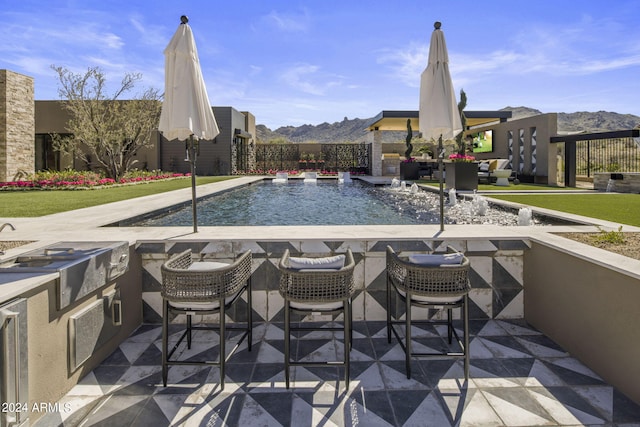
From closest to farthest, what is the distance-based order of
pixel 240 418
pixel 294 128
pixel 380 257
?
pixel 240 418 → pixel 380 257 → pixel 294 128

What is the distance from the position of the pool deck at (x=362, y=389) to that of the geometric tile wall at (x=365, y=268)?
8.4 inches

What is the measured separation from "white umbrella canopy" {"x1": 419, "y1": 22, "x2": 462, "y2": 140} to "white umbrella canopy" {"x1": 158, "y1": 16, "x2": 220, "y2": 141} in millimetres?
2147

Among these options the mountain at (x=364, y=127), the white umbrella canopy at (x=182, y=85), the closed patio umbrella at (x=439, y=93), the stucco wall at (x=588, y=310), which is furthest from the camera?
the mountain at (x=364, y=127)

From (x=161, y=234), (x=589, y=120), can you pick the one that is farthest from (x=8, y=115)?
(x=589, y=120)

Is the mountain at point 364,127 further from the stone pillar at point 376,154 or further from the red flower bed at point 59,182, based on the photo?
the red flower bed at point 59,182

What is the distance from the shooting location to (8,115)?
1416 centimetres

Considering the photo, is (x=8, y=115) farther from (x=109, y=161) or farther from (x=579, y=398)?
(x=579, y=398)

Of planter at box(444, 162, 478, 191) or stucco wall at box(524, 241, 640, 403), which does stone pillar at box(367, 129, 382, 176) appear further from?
stucco wall at box(524, 241, 640, 403)

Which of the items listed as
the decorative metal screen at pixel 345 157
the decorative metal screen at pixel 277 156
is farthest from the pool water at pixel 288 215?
the decorative metal screen at pixel 277 156

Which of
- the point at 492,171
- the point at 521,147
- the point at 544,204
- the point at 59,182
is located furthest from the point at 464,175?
the point at 59,182

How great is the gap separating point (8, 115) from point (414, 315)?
17.2 metres

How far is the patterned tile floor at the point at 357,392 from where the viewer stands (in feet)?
6.25

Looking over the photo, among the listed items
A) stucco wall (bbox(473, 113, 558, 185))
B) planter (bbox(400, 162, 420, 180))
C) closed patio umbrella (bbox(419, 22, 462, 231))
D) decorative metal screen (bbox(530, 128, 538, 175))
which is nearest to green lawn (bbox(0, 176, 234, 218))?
closed patio umbrella (bbox(419, 22, 462, 231))

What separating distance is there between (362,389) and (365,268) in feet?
A: 3.85
